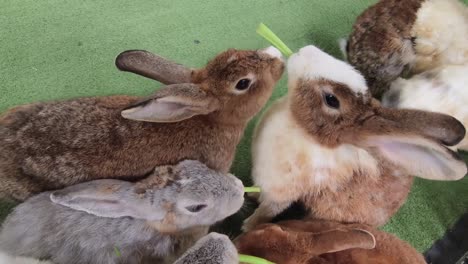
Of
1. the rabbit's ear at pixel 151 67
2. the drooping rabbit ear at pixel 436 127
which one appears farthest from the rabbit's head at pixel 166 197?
the drooping rabbit ear at pixel 436 127

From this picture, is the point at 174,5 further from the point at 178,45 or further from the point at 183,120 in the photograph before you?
the point at 183,120

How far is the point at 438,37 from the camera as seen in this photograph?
2.08 m

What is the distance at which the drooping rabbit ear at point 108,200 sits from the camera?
1.40 meters

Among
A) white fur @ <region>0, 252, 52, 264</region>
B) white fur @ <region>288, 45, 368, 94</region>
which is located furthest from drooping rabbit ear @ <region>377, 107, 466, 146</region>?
white fur @ <region>0, 252, 52, 264</region>

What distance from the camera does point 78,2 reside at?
232cm

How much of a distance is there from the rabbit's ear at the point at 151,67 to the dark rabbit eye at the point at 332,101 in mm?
496

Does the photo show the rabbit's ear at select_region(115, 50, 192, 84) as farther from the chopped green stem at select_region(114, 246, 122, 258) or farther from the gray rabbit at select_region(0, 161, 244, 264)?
the chopped green stem at select_region(114, 246, 122, 258)

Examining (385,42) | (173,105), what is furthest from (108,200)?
(385,42)

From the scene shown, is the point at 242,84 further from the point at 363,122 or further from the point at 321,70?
the point at 363,122

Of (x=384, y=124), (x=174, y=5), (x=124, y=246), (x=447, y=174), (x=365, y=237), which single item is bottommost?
(x=124, y=246)

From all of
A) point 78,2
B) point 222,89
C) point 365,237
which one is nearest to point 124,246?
point 222,89

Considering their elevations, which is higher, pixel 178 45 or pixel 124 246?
pixel 178 45

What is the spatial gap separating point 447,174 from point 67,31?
1.72 meters

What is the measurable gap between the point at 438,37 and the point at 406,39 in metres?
0.14
